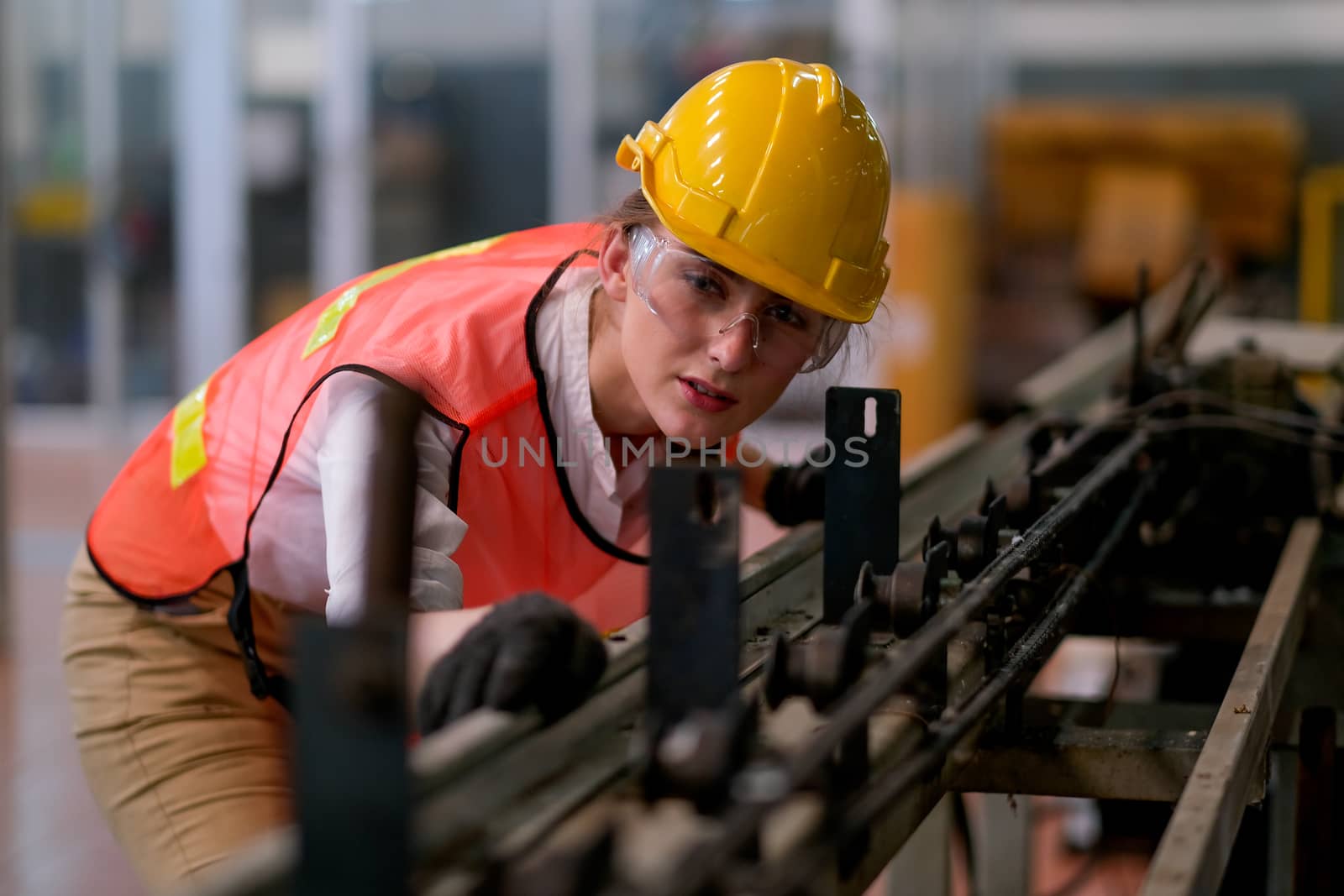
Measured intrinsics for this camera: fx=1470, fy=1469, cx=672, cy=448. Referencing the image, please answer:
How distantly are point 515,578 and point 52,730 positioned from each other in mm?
2405

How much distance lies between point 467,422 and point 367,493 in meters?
0.25

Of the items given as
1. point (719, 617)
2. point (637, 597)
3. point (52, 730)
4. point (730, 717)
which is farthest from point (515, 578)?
point (52, 730)

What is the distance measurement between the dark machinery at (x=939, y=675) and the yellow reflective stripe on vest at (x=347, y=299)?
46cm

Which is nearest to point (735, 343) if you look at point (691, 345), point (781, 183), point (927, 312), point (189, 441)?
point (691, 345)

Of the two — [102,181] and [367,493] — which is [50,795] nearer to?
[367,493]

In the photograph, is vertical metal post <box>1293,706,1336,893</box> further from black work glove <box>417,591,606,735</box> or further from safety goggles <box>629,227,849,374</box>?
black work glove <box>417,591,606,735</box>

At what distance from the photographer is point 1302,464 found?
76.5 inches

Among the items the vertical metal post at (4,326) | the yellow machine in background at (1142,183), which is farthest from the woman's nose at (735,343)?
the yellow machine in background at (1142,183)

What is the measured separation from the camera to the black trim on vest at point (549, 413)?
4.62ft

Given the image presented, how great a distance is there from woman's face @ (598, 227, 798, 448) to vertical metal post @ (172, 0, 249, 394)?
6.40 m

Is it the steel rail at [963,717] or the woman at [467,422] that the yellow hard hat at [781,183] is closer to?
the woman at [467,422]

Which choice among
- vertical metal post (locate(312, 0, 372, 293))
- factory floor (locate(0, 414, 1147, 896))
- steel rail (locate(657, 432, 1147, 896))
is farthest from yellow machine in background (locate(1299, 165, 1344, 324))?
vertical metal post (locate(312, 0, 372, 293))

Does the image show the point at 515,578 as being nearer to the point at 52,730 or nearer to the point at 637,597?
the point at 637,597

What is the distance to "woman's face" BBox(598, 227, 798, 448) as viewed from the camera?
1367 millimetres
